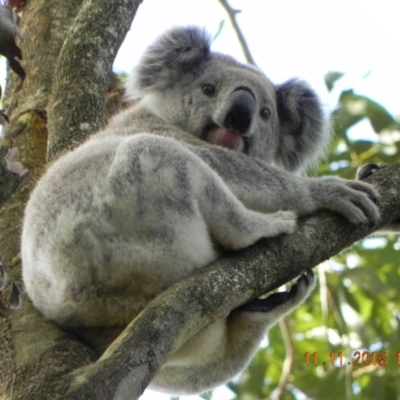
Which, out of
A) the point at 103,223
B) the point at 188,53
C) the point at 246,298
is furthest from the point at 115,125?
the point at 246,298

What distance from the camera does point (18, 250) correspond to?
3.49 metres

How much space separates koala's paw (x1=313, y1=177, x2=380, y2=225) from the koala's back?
0.56m

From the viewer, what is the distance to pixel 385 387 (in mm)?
4977

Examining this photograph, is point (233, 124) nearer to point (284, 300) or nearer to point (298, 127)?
point (298, 127)

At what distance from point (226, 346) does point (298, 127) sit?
6.01ft

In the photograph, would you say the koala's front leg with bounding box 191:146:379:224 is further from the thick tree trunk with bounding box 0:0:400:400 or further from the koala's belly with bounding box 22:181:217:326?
the koala's belly with bounding box 22:181:217:326

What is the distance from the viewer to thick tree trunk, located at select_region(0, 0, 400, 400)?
207 centimetres

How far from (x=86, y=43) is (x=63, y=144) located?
669 mm

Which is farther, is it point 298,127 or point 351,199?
point 298,127

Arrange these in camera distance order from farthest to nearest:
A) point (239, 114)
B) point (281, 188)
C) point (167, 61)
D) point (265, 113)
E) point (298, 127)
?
point (298, 127) → point (167, 61) → point (265, 113) → point (239, 114) → point (281, 188)

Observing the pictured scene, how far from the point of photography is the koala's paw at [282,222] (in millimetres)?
3018
